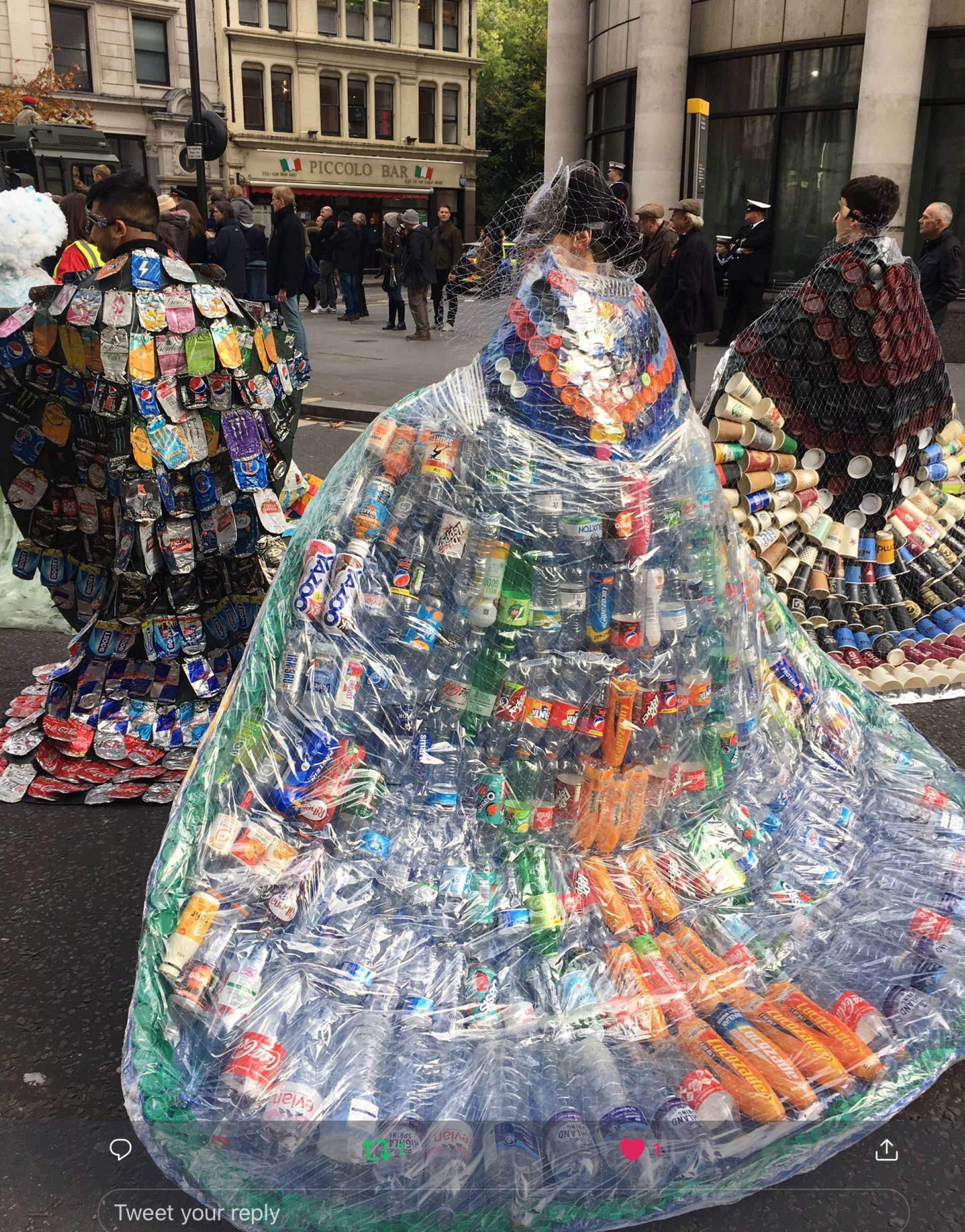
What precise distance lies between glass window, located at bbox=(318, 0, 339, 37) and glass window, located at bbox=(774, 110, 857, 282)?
2578 cm

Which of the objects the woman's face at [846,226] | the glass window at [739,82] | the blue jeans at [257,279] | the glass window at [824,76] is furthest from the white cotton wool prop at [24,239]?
the glass window at [739,82]

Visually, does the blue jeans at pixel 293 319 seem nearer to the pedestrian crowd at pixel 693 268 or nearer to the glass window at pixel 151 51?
the pedestrian crowd at pixel 693 268

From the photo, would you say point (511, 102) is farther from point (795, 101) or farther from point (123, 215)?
point (123, 215)

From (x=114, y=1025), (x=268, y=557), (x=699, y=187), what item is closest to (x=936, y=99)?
(x=699, y=187)

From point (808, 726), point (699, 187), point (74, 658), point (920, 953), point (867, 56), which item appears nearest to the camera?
point (920, 953)

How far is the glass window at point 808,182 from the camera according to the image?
13.9 meters

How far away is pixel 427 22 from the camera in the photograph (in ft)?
120

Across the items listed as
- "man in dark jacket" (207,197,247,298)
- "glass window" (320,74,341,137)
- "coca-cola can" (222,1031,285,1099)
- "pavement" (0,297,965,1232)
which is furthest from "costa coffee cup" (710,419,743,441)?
"glass window" (320,74,341,137)

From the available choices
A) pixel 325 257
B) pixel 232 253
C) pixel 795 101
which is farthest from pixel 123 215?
pixel 325 257

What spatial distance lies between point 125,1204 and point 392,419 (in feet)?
5.68

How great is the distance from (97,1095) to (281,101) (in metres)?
36.8

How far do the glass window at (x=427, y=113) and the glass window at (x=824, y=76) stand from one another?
1015 inches

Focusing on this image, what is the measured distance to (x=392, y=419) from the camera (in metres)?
2.44

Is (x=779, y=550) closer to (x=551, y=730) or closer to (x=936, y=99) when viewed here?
(x=551, y=730)
